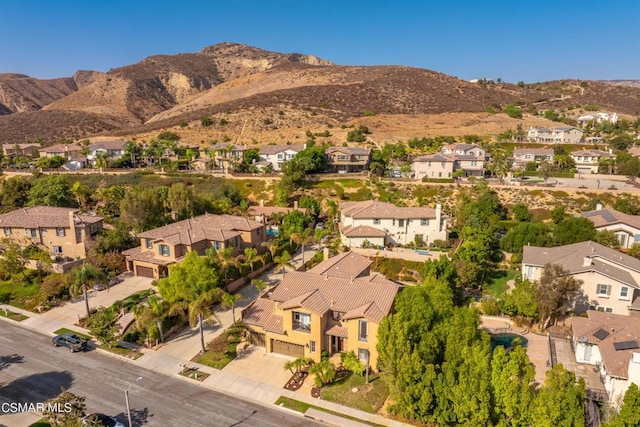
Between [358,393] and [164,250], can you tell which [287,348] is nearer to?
[358,393]

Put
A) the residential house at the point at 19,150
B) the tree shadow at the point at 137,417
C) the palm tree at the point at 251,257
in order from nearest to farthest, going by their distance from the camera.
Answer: the tree shadow at the point at 137,417, the palm tree at the point at 251,257, the residential house at the point at 19,150

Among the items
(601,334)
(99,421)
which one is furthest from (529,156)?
(99,421)

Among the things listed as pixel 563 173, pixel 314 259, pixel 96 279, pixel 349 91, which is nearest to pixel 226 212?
pixel 314 259

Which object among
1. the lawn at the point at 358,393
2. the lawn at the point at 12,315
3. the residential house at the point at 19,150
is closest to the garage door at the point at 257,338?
the lawn at the point at 358,393

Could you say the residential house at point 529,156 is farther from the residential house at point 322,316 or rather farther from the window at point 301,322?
the window at point 301,322

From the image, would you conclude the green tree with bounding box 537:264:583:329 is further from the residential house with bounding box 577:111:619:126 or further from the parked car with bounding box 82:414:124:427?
the residential house with bounding box 577:111:619:126

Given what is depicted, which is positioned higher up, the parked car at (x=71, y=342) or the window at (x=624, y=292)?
the window at (x=624, y=292)

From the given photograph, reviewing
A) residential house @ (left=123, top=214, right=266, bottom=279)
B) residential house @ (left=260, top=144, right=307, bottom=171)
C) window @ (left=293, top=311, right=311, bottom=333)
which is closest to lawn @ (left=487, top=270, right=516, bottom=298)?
window @ (left=293, top=311, right=311, bottom=333)
